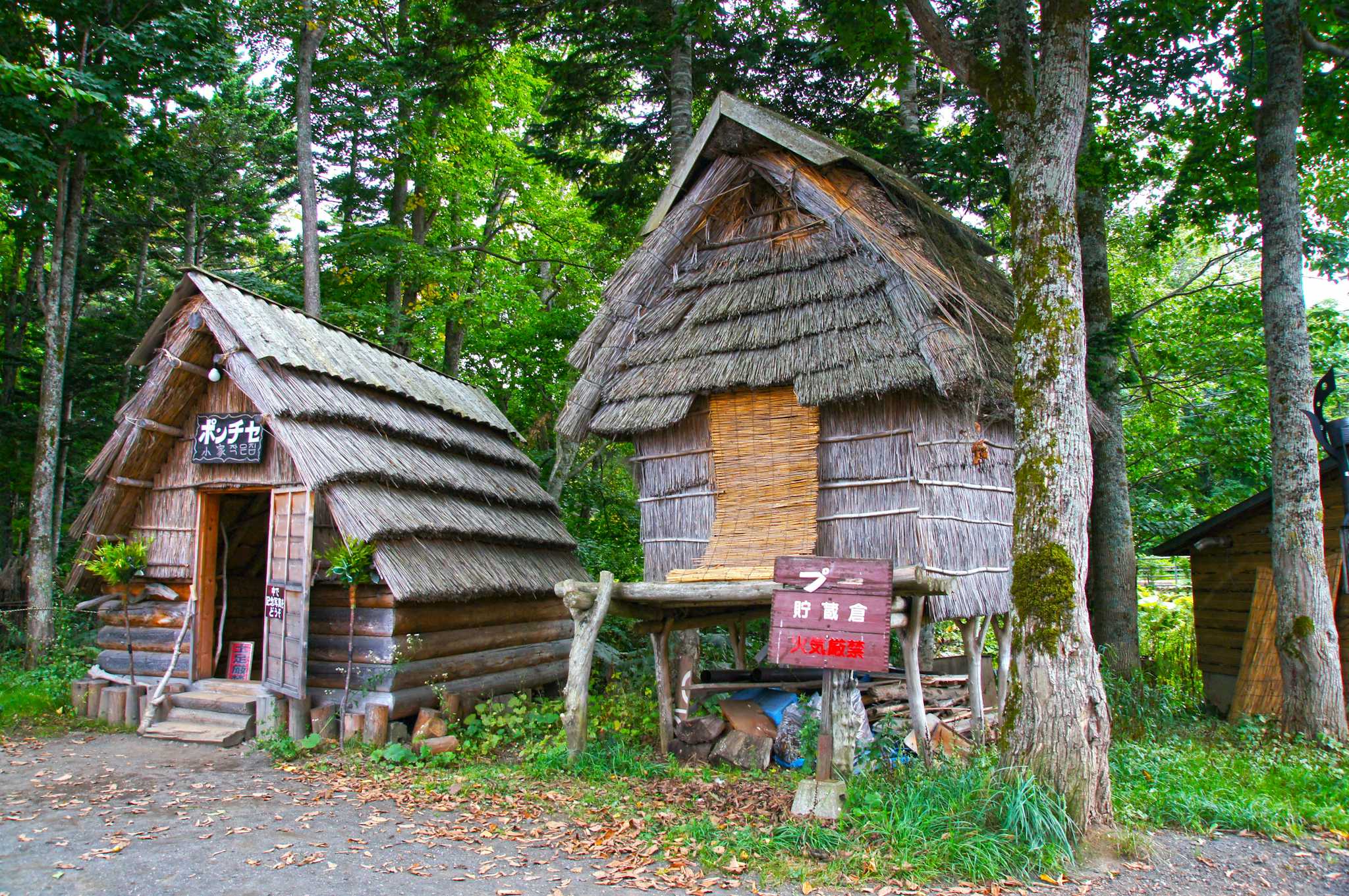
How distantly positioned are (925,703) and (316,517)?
7.73 metres

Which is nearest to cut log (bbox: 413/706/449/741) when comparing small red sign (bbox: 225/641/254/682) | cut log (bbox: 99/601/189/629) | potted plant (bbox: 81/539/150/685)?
small red sign (bbox: 225/641/254/682)

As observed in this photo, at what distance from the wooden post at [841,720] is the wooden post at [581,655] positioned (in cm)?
236

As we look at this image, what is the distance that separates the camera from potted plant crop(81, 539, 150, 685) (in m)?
10.2

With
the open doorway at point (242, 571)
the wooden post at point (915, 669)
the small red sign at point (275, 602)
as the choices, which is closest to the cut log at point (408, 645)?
the small red sign at point (275, 602)

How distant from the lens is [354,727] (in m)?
9.05

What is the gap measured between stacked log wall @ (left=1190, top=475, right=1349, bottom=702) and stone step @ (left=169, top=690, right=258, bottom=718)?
13.6 meters

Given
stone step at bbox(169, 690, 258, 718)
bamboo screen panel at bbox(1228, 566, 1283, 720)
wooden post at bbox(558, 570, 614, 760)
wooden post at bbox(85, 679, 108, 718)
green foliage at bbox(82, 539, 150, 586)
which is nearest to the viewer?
wooden post at bbox(558, 570, 614, 760)

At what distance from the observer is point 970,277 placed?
1002 centimetres

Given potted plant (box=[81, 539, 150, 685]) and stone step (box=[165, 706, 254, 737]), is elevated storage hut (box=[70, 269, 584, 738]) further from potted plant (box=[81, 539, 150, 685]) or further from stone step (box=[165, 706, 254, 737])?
stone step (box=[165, 706, 254, 737])

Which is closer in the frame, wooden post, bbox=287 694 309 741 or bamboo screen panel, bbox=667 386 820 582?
bamboo screen panel, bbox=667 386 820 582

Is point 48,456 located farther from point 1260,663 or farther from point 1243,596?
point 1243,596

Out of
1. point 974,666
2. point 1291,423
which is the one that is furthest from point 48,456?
point 1291,423

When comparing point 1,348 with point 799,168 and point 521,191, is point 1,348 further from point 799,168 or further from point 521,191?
point 799,168

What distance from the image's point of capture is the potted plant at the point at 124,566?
400 inches
